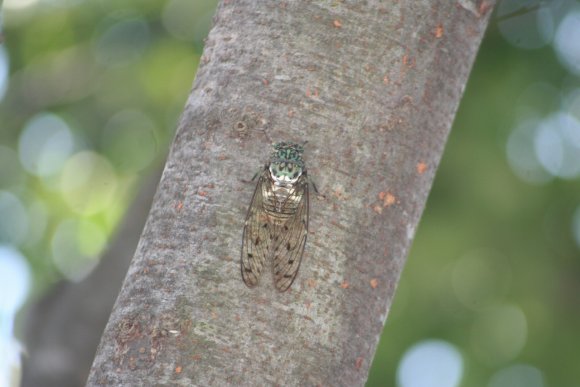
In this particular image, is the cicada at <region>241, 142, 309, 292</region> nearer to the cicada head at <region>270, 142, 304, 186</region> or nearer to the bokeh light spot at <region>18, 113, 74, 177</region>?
the cicada head at <region>270, 142, 304, 186</region>

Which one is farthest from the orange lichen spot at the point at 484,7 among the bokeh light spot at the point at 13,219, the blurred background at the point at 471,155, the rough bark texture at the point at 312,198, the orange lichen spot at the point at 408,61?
the bokeh light spot at the point at 13,219

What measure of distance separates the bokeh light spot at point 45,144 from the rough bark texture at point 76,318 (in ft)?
4.78

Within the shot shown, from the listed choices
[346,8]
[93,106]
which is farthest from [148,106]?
[346,8]

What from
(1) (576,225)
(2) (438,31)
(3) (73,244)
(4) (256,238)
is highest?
(1) (576,225)

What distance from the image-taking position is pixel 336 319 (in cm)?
173

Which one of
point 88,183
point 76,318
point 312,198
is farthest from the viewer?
point 88,183

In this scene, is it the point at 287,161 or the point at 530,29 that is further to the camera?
the point at 530,29

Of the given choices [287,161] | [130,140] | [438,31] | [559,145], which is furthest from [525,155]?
[287,161]

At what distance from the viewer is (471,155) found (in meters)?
4.69

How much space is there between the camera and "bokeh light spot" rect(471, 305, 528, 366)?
4766mm

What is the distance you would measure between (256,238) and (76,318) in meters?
2.72

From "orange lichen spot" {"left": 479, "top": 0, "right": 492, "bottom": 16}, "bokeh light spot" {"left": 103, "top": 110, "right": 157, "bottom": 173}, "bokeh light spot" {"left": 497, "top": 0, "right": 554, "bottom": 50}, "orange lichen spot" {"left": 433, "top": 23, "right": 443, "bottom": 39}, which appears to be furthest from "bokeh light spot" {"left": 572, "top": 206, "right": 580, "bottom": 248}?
"orange lichen spot" {"left": 433, "top": 23, "right": 443, "bottom": 39}

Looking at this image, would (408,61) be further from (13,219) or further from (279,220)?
(13,219)

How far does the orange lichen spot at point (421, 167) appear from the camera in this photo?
73.6 inches
